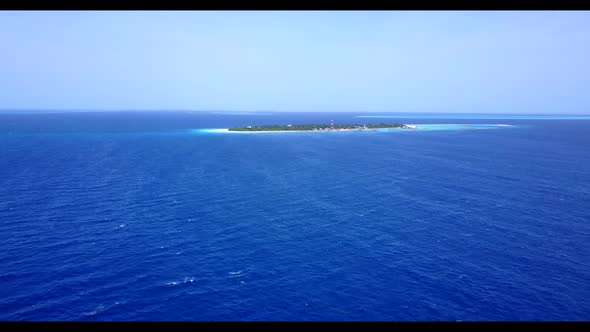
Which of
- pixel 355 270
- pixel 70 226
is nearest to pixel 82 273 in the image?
pixel 70 226
